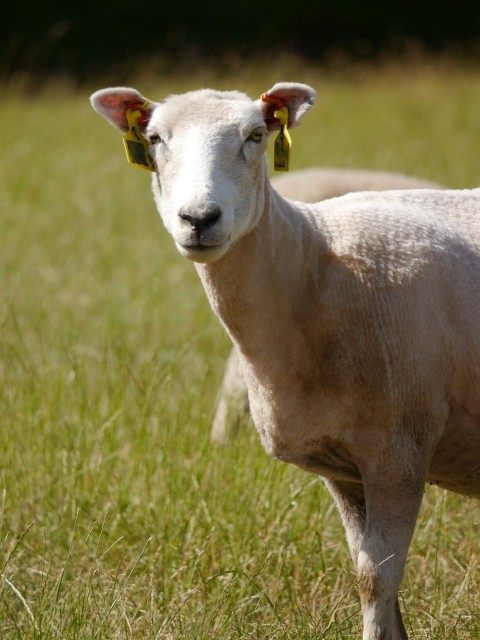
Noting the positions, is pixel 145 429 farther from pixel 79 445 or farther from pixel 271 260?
pixel 271 260

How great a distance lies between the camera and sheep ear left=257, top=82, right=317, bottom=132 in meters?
3.27

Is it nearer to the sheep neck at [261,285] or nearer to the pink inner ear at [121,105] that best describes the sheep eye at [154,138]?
the pink inner ear at [121,105]

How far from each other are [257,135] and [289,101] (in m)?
0.23

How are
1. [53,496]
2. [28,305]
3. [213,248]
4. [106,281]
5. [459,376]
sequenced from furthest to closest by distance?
1. [106,281]
2. [28,305]
3. [53,496]
4. [459,376]
5. [213,248]

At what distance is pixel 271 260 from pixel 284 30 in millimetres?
20771

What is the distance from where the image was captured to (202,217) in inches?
112

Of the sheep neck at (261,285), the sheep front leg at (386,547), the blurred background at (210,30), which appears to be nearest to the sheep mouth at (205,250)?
the sheep neck at (261,285)

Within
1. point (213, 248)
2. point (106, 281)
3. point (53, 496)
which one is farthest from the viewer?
point (106, 281)

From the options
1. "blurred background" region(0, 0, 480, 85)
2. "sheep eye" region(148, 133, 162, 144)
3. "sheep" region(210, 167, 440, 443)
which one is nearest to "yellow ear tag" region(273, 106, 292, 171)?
"sheep eye" region(148, 133, 162, 144)

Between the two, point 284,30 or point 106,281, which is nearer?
point 106,281

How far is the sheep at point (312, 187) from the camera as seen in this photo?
508 cm

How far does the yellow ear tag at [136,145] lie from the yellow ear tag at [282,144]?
364 mm

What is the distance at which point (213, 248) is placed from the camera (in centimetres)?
292

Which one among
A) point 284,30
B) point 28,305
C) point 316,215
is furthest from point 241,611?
point 284,30
